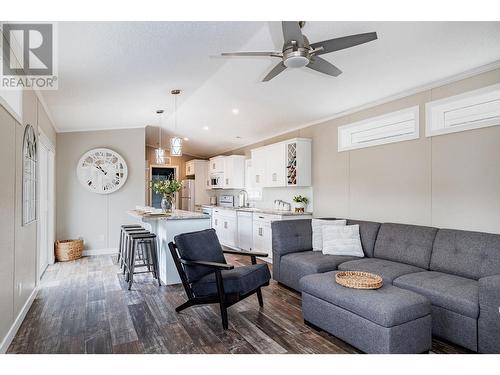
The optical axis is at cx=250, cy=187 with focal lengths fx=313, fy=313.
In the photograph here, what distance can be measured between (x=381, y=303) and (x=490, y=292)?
77 cm

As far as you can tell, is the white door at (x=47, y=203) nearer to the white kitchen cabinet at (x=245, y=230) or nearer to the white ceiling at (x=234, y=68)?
the white ceiling at (x=234, y=68)

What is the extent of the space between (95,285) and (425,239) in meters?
4.09

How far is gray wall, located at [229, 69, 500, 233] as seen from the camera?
123 inches

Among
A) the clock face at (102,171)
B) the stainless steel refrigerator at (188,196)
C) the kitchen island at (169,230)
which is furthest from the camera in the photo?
the stainless steel refrigerator at (188,196)

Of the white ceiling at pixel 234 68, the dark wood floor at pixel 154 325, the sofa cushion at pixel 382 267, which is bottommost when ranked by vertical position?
the dark wood floor at pixel 154 325

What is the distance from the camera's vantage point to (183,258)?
317 cm

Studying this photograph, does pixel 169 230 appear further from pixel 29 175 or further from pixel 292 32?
pixel 292 32

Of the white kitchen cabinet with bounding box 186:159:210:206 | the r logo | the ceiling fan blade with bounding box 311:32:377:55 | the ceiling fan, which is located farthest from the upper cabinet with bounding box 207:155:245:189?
the ceiling fan blade with bounding box 311:32:377:55

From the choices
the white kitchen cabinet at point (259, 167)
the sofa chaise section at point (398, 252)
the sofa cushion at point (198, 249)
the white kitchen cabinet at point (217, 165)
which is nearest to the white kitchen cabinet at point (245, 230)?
the white kitchen cabinet at point (259, 167)

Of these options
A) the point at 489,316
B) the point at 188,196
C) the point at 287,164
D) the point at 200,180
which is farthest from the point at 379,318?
the point at 188,196

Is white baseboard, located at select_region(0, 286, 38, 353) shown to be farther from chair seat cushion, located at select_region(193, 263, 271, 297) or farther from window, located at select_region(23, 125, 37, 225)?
chair seat cushion, located at select_region(193, 263, 271, 297)

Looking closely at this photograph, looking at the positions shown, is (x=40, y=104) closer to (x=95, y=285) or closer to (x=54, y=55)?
(x=54, y=55)

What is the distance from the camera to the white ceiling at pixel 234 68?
2641mm

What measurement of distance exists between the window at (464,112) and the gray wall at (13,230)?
413 centimetres
